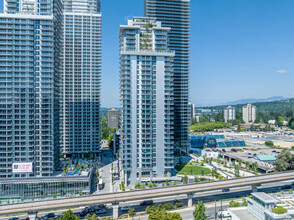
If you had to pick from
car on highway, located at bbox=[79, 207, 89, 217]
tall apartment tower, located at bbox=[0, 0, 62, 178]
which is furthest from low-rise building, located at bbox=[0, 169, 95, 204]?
car on highway, located at bbox=[79, 207, 89, 217]

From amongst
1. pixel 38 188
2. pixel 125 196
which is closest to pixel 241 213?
pixel 125 196

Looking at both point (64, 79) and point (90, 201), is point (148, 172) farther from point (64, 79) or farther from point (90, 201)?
point (64, 79)

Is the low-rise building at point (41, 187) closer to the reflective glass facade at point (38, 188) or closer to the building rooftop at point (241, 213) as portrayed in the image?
the reflective glass facade at point (38, 188)

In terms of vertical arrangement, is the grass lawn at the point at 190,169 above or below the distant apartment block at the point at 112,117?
below

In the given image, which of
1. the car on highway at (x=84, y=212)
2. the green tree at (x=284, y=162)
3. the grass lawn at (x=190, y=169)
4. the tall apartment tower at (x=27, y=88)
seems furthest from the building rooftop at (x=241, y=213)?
the tall apartment tower at (x=27, y=88)

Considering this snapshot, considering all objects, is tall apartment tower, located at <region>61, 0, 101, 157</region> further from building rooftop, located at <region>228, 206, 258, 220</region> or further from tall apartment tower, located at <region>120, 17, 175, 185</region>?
building rooftop, located at <region>228, 206, 258, 220</region>

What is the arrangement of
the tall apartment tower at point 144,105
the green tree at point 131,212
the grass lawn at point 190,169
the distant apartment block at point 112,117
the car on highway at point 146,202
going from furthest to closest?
the distant apartment block at point 112,117 → the grass lawn at point 190,169 → the tall apartment tower at point 144,105 → the car on highway at point 146,202 → the green tree at point 131,212

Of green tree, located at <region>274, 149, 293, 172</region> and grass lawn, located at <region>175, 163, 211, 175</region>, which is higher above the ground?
green tree, located at <region>274, 149, 293, 172</region>

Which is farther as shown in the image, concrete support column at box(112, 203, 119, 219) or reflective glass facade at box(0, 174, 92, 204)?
reflective glass facade at box(0, 174, 92, 204)
